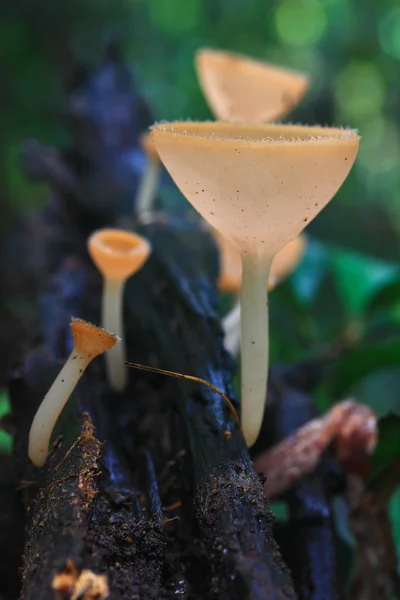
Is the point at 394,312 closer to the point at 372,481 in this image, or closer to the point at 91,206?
the point at 372,481

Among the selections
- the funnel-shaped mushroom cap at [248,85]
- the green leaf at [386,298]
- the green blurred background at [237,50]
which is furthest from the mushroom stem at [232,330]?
the green blurred background at [237,50]

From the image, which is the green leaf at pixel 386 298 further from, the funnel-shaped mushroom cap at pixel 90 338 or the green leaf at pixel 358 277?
the funnel-shaped mushroom cap at pixel 90 338

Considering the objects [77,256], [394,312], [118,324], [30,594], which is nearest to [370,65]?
[394,312]

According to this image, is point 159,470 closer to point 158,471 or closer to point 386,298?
point 158,471

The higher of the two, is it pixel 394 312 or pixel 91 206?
pixel 91 206

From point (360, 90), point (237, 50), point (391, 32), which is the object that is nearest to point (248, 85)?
point (237, 50)
